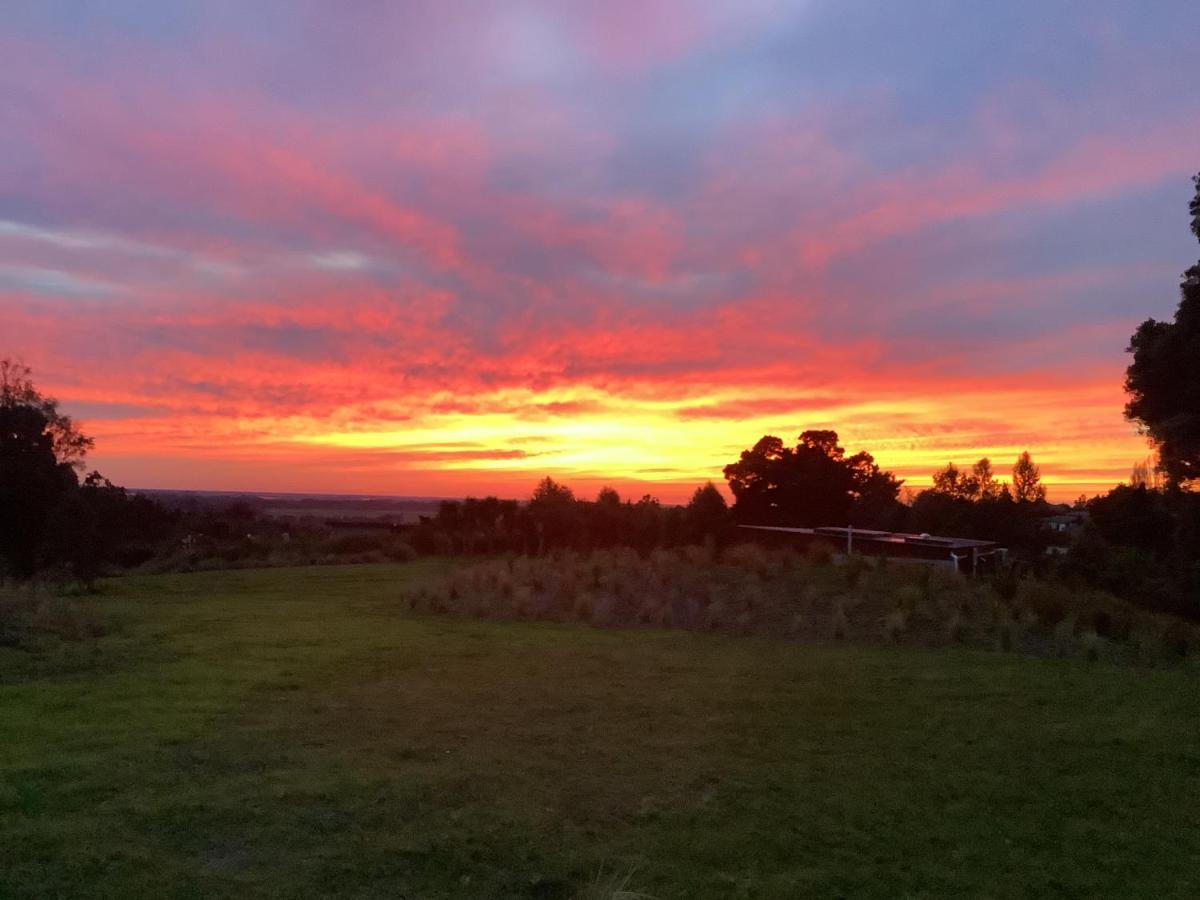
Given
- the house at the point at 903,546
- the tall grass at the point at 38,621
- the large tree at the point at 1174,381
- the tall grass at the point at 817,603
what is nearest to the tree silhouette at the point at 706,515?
the house at the point at 903,546

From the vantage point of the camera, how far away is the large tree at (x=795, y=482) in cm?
3909

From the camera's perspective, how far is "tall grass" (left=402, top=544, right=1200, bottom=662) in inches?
518

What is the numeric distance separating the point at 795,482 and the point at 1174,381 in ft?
75.0

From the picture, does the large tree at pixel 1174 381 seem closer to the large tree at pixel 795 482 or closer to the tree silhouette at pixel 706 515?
the tree silhouette at pixel 706 515

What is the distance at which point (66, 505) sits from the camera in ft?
71.4

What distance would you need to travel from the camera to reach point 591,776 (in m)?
6.58

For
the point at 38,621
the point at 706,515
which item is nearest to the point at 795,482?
the point at 706,515

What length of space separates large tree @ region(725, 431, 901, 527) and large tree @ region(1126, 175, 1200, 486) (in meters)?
20.7

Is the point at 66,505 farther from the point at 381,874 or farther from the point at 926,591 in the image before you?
the point at 381,874

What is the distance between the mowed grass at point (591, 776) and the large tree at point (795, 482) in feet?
89.5

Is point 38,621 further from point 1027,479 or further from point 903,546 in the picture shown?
point 1027,479

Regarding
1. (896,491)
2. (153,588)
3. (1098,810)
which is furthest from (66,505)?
(896,491)

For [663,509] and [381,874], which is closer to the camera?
[381,874]

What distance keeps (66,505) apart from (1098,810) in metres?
21.7
